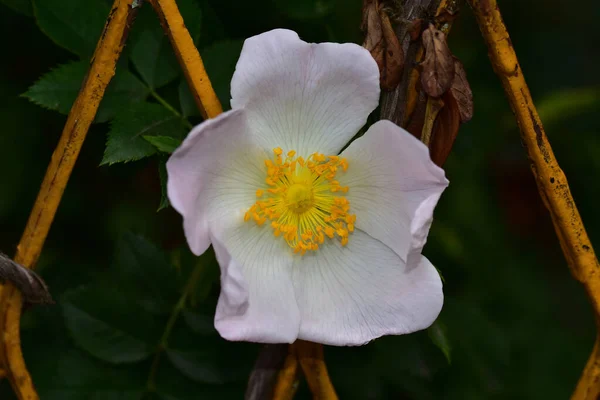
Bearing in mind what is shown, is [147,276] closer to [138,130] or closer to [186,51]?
[138,130]

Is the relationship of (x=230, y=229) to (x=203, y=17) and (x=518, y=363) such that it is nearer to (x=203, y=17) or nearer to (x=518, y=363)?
(x=203, y=17)

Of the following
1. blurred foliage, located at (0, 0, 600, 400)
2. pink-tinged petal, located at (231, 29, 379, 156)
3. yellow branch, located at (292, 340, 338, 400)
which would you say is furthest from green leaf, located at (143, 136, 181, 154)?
yellow branch, located at (292, 340, 338, 400)

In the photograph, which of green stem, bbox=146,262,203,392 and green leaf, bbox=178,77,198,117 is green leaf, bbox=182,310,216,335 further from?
green leaf, bbox=178,77,198,117

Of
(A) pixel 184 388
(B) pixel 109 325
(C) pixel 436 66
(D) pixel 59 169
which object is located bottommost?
(A) pixel 184 388

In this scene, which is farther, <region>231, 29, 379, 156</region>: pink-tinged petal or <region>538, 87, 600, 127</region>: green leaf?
<region>538, 87, 600, 127</region>: green leaf

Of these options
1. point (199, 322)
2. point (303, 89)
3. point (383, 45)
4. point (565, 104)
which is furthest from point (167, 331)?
point (565, 104)

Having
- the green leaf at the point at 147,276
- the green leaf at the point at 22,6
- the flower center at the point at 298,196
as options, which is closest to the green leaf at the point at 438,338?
the flower center at the point at 298,196

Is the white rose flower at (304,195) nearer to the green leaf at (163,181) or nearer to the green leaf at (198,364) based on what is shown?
the green leaf at (163,181)

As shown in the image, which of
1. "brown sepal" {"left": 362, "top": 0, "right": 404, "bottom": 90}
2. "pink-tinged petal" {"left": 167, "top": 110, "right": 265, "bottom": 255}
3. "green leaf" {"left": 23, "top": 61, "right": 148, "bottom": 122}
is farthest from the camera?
"green leaf" {"left": 23, "top": 61, "right": 148, "bottom": 122}

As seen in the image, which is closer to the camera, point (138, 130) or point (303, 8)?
point (138, 130)
